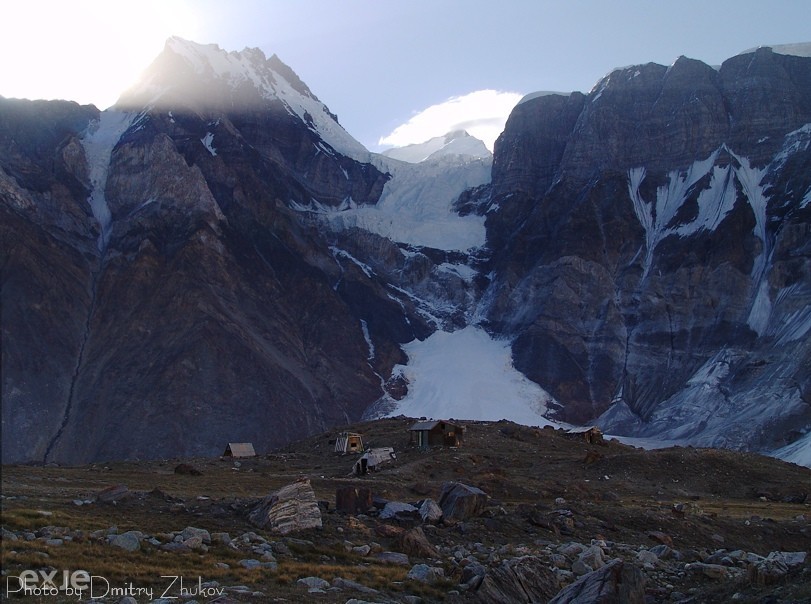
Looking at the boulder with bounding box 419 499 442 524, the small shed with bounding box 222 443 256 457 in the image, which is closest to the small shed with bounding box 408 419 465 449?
the small shed with bounding box 222 443 256 457

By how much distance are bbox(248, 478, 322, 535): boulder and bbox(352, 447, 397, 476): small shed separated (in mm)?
24042

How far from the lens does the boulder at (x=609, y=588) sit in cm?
1502

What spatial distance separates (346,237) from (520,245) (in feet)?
119

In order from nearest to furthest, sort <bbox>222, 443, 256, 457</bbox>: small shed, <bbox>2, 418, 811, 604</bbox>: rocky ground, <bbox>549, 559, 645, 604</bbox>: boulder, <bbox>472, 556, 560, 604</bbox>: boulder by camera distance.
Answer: <bbox>549, 559, 645, 604</bbox>: boulder → <bbox>2, 418, 811, 604</bbox>: rocky ground → <bbox>472, 556, 560, 604</bbox>: boulder → <bbox>222, 443, 256, 457</bbox>: small shed

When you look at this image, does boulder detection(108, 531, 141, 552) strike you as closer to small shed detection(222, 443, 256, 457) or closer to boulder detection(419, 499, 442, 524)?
boulder detection(419, 499, 442, 524)

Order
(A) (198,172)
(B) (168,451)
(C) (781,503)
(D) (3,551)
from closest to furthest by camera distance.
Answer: (D) (3,551)
(C) (781,503)
(B) (168,451)
(A) (198,172)

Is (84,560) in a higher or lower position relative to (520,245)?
lower

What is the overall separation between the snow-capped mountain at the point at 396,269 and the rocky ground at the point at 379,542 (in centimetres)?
5553

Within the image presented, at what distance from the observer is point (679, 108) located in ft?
512

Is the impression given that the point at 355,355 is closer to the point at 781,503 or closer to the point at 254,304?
the point at 254,304

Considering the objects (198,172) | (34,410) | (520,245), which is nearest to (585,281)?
(520,245)

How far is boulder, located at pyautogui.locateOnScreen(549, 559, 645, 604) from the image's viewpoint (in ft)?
49.3

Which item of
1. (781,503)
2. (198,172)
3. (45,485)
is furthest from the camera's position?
(198,172)

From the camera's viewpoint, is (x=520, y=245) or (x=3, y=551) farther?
(x=520, y=245)
